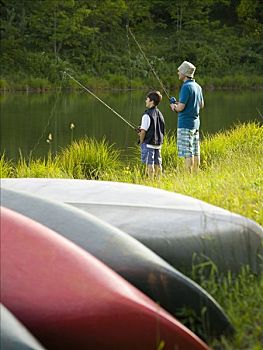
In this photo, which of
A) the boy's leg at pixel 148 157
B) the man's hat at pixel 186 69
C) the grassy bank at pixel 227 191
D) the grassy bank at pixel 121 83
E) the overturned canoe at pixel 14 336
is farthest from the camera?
the grassy bank at pixel 121 83

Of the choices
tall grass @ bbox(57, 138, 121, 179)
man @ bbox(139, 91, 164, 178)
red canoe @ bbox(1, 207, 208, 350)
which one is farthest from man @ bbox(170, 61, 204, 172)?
Result: red canoe @ bbox(1, 207, 208, 350)

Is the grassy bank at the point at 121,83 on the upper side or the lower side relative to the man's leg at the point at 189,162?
lower

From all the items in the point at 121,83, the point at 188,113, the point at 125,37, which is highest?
the point at 188,113

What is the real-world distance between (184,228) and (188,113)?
509 cm

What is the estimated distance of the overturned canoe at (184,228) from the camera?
405cm

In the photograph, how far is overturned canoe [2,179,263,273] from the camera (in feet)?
13.3

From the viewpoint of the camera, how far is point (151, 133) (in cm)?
928

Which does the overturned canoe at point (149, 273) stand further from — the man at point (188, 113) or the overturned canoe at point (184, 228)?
the man at point (188, 113)

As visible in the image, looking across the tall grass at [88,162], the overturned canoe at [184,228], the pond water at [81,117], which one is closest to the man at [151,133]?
the tall grass at [88,162]

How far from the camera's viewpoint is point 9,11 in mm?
41969

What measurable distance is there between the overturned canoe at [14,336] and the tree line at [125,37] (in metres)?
35.0

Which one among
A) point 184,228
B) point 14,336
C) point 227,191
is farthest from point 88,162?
point 14,336

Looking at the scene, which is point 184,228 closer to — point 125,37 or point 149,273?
point 149,273

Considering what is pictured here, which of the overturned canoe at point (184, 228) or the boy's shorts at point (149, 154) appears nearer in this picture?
the overturned canoe at point (184, 228)
